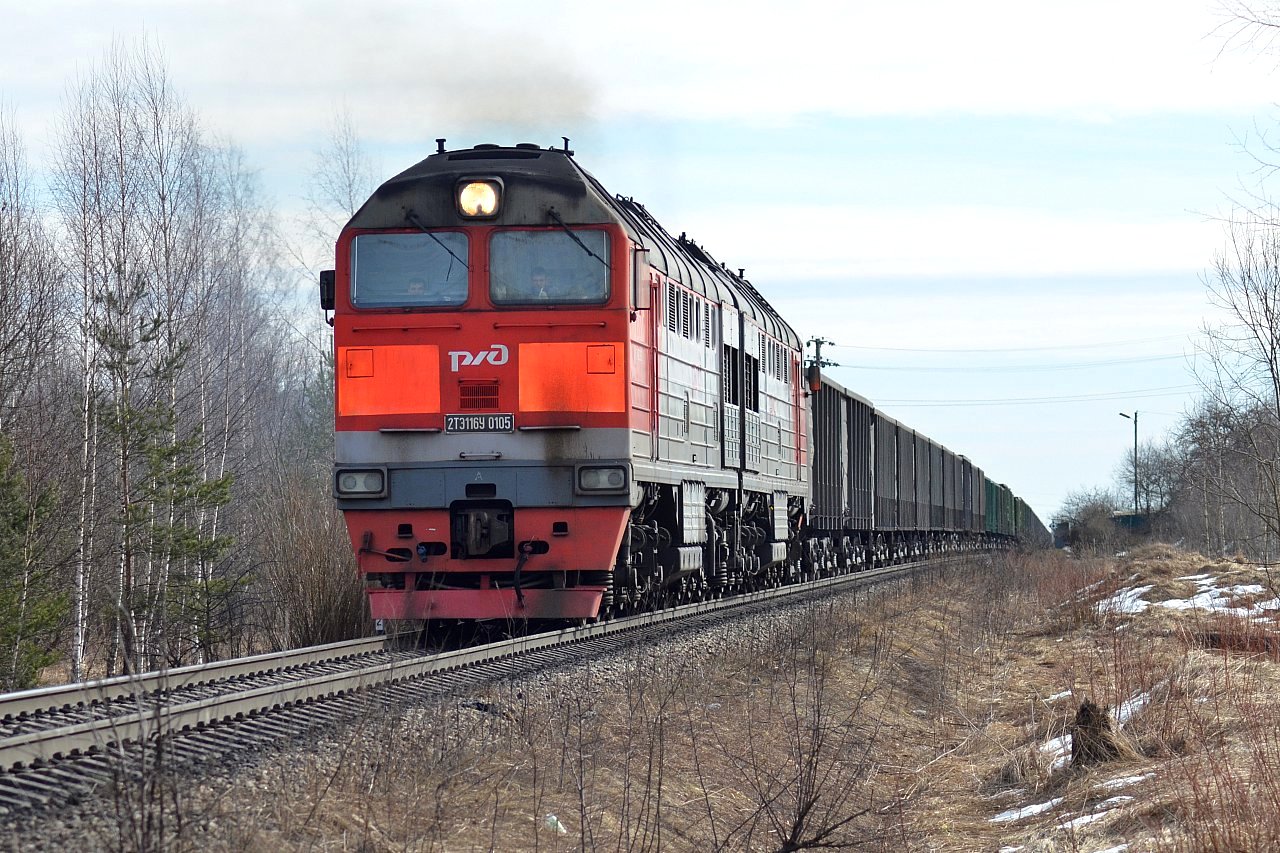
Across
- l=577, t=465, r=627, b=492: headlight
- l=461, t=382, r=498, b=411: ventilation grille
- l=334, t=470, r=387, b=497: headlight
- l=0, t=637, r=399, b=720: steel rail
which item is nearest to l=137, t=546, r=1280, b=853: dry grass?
l=0, t=637, r=399, b=720: steel rail

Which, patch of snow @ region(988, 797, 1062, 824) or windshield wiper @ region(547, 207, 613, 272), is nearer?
patch of snow @ region(988, 797, 1062, 824)

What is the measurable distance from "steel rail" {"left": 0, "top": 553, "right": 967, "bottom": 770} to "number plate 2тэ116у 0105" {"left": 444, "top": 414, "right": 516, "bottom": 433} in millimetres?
1666

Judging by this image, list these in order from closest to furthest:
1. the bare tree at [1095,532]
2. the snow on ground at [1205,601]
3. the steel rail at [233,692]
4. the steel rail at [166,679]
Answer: the steel rail at [233,692] → the steel rail at [166,679] → the snow on ground at [1205,601] → the bare tree at [1095,532]

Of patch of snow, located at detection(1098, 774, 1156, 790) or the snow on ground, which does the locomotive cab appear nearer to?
patch of snow, located at detection(1098, 774, 1156, 790)

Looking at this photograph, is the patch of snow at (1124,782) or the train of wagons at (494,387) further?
the train of wagons at (494,387)

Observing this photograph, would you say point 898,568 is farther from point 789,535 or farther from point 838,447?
point 789,535

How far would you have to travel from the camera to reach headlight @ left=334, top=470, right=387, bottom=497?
36.8 ft

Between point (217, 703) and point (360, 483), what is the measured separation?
16.3 feet

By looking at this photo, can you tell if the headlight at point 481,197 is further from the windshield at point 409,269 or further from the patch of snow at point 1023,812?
the patch of snow at point 1023,812

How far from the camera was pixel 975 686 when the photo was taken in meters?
12.1

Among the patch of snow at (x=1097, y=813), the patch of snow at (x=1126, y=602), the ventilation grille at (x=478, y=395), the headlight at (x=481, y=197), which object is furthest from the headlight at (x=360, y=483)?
the patch of snow at (x=1126, y=602)

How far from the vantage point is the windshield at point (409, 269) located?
11.5 metres

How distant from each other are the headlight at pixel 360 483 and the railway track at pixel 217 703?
1.21 m

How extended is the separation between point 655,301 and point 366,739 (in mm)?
6659
